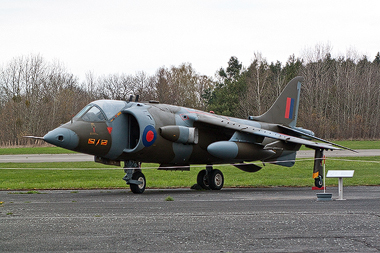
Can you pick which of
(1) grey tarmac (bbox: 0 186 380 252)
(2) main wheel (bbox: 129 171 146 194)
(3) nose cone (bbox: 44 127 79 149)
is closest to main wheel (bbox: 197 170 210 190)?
(2) main wheel (bbox: 129 171 146 194)

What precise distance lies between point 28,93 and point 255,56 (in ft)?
98.4

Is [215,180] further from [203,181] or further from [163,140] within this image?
[163,140]

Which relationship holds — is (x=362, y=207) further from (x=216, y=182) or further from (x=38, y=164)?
(x=38, y=164)

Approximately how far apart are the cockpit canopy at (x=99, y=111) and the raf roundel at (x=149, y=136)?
1.17m

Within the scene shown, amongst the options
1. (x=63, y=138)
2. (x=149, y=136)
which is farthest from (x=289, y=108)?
(x=63, y=138)

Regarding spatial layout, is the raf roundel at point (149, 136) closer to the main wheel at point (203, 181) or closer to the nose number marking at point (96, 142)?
the nose number marking at point (96, 142)

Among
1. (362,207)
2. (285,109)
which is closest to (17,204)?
(362,207)

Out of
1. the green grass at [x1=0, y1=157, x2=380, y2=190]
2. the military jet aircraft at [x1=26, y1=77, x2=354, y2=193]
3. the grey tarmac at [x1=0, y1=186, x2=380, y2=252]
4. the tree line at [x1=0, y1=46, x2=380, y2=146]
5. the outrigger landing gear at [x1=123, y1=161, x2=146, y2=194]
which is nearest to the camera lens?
the grey tarmac at [x1=0, y1=186, x2=380, y2=252]

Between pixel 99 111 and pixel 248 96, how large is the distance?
4550 centimetres

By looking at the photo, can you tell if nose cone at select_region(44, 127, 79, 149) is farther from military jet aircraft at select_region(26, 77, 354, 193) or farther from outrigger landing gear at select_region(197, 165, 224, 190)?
outrigger landing gear at select_region(197, 165, 224, 190)

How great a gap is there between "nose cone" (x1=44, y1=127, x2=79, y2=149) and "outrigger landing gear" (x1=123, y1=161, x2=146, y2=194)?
2020 millimetres

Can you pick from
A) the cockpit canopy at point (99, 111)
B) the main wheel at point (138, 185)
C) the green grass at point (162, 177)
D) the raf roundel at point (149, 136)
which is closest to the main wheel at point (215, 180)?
the green grass at point (162, 177)

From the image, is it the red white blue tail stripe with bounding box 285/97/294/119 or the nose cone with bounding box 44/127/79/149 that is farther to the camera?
the red white blue tail stripe with bounding box 285/97/294/119

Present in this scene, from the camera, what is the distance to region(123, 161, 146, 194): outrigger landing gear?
1496 cm
